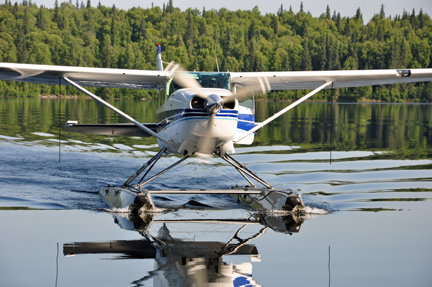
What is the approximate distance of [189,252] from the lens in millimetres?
5453

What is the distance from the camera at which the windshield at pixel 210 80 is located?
8.17 m

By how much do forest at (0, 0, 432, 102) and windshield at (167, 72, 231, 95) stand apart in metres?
72.9

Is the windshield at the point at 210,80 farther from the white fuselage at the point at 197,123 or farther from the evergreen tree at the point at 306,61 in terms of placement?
the evergreen tree at the point at 306,61

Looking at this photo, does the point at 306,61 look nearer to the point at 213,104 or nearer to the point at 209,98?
the point at 209,98

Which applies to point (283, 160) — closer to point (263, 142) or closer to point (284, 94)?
point (263, 142)

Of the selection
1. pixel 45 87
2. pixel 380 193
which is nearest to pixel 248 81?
pixel 380 193

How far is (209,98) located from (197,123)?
0.44 meters

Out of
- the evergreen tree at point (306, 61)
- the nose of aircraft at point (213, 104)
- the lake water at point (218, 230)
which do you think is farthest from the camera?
the evergreen tree at point (306, 61)

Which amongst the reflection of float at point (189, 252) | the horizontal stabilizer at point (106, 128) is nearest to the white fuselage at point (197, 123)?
the reflection of float at point (189, 252)

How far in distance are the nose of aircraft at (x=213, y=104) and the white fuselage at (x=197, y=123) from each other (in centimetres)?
17

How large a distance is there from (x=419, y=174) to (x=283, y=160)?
365 centimetres

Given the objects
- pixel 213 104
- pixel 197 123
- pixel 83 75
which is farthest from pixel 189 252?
pixel 83 75

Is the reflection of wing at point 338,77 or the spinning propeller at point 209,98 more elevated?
the reflection of wing at point 338,77

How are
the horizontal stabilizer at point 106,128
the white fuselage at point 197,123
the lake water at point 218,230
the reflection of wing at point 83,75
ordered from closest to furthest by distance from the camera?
the lake water at point 218,230 < the white fuselage at point 197,123 < the reflection of wing at point 83,75 < the horizontal stabilizer at point 106,128
